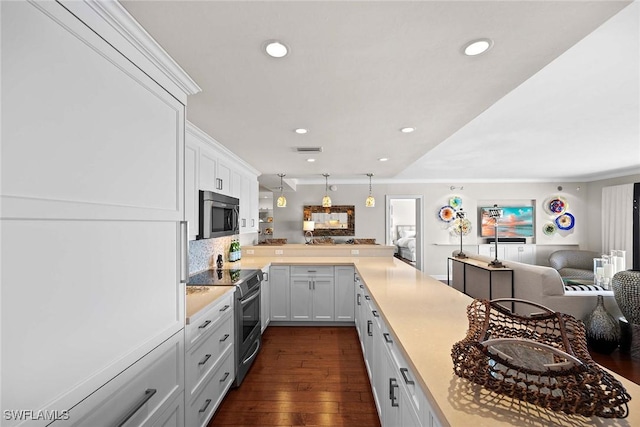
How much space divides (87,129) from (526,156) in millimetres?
5691

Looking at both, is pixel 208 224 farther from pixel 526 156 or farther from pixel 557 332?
pixel 526 156

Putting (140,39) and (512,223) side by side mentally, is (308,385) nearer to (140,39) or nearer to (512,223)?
(140,39)

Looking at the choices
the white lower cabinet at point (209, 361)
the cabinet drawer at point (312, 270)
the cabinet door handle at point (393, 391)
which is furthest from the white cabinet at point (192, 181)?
the cabinet door handle at point (393, 391)

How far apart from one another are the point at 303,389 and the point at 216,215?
5.82 feet

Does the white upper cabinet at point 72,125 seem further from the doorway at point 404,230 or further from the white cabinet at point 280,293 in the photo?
the doorway at point 404,230

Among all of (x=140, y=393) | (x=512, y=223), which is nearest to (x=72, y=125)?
(x=140, y=393)

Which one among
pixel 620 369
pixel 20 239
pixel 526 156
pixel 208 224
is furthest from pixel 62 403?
pixel 526 156

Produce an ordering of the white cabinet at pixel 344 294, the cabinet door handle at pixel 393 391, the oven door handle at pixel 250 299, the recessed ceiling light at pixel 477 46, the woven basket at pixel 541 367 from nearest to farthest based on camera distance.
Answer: the woven basket at pixel 541 367
the recessed ceiling light at pixel 477 46
the cabinet door handle at pixel 393 391
the oven door handle at pixel 250 299
the white cabinet at pixel 344 294

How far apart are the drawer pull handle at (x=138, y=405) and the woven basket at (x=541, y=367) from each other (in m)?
1.22

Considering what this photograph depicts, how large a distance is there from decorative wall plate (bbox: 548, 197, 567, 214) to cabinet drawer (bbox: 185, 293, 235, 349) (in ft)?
26.7

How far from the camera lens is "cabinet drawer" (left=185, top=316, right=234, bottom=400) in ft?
5.45

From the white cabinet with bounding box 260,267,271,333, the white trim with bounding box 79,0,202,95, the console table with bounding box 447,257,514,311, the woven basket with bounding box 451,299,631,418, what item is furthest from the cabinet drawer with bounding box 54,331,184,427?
the console table with bounding box 447,257,514,311

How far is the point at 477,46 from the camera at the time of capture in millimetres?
1298

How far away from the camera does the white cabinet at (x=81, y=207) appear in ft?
2.41
